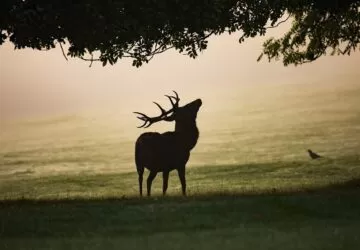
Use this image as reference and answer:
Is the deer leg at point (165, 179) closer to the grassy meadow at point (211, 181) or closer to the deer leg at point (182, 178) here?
the deer leg at point (182, 178)

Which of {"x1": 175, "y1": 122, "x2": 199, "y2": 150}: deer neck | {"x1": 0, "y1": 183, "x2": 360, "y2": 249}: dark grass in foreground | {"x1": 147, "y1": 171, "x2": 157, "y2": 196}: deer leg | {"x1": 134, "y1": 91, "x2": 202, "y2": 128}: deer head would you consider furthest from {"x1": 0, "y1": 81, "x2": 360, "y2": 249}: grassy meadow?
{"x1": 134, "y1": 91, "x2": 202, "y2": 128}: deer head

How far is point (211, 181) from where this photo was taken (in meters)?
16.9

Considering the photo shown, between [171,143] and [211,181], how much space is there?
1933mm

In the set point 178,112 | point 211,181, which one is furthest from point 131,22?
point 211,181

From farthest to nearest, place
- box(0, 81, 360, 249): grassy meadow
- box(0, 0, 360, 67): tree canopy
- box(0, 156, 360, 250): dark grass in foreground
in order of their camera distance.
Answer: box(0, 0, 360, 67): tree canopy < box(0, 81, 360, 249): grassy meadow < box(0, 156, 360, 250): dark grass in foreground

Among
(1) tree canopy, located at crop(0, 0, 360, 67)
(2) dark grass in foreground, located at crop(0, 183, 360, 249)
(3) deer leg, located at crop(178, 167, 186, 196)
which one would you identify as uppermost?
(1) tree canopy, located at crop(0, 0, 360, 67)

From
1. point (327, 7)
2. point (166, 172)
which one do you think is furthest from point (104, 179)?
point (327, 7)

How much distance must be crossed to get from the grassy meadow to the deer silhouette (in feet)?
2.19

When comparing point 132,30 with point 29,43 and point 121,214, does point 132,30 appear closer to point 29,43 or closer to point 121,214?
point 29,43

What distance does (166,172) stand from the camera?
15477 mm

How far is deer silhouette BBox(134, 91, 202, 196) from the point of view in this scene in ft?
50.5

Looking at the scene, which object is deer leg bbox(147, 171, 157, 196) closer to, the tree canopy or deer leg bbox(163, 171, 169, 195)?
deer leg bbox(163, 171, 169, 195)

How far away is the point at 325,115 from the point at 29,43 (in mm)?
9933

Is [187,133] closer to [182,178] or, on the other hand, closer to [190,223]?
[182,178]
